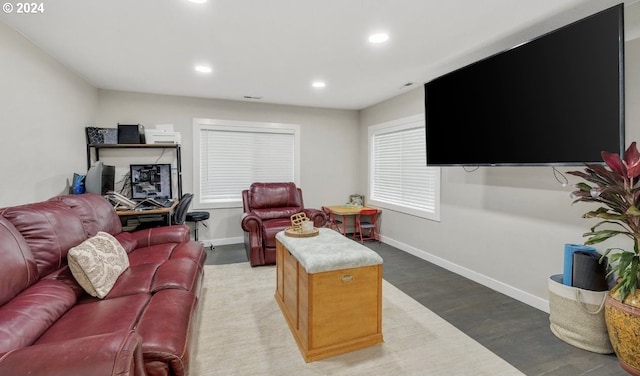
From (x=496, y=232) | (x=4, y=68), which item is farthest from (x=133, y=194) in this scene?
(x=496, y=232)

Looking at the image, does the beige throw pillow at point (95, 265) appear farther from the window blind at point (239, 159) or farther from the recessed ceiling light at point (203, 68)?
the window blind at point (239, 159)

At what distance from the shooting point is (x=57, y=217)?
1915mm

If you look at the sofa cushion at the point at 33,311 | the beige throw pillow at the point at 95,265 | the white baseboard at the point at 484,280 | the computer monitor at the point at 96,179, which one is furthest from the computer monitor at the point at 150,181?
the white baseboard at the point at 484,280

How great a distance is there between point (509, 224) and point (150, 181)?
461cm

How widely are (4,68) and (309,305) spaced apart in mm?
2944

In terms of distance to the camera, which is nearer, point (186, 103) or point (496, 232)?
point (496, 232)

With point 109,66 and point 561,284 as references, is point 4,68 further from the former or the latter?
point 561,284

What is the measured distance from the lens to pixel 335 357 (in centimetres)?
200

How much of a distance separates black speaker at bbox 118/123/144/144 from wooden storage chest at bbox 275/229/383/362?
314 centimetres

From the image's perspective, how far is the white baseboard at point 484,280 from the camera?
2.68 metres

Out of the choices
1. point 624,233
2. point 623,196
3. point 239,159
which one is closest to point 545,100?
point 623,196

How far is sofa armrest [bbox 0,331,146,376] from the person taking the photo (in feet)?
3.12

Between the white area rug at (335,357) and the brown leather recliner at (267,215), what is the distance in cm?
100

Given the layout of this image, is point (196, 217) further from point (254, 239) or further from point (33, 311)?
point (33, 311)
